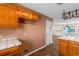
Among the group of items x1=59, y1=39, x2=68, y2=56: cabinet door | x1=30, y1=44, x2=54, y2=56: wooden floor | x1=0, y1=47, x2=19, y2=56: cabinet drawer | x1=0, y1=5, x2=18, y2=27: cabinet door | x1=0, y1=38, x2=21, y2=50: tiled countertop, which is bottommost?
x1=30, y1=44, x2=54, y2=56: wooden floor

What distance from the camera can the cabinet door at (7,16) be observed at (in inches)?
60.0

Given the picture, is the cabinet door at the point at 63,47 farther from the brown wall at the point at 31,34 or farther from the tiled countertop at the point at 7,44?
the tiled countertop at the point at 7,44

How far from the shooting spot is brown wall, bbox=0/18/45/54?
6.79ft

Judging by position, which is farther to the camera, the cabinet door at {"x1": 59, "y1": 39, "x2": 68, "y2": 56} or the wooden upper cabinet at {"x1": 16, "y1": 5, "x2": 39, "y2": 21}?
the cabinet door at {"x1": 59, "y1": 39, "x2": 68, "y2": 56}

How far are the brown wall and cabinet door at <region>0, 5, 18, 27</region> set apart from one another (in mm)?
241

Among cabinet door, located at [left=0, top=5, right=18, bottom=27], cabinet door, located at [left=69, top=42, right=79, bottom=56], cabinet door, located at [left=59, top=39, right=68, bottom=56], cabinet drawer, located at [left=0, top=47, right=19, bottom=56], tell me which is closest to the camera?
cabinet drawer, located at [left=0, top=47, right=19, bottom=56]

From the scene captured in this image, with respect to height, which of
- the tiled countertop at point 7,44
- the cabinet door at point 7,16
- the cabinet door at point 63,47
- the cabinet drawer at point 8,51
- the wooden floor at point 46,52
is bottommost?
the wooden floor at point 46,52

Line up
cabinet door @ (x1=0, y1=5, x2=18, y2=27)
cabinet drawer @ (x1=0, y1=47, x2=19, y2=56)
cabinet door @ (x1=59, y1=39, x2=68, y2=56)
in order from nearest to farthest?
cabinet drawer @ (x1=0, y1=47, x2=19, y2=56) → cabinet door @ (x1=0, y1=5, x2=18, y2=27) → cabinet door @ (x1=59, y1=39, x2=68, y2=56)

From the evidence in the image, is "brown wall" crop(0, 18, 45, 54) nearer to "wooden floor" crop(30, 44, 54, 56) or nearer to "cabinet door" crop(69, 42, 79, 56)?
"wooden floor" crop(30, 44, 54, 56)

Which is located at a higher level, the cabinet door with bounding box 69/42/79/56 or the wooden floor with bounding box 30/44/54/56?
the cabinet door with bounding box 69/42/79/56

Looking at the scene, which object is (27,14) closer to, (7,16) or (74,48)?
(7,16)

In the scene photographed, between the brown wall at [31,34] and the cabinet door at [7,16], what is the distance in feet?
0.79

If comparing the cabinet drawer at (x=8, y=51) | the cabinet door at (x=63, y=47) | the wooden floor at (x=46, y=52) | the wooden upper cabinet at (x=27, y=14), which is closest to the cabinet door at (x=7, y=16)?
the wooden upper cabinet at (x=27, y=14)

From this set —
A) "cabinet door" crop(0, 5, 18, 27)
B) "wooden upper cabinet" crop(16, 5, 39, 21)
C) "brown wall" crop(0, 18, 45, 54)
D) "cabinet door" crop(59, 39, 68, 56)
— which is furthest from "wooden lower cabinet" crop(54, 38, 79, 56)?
"cabinet door" crop(0, 5, 18, 27)
